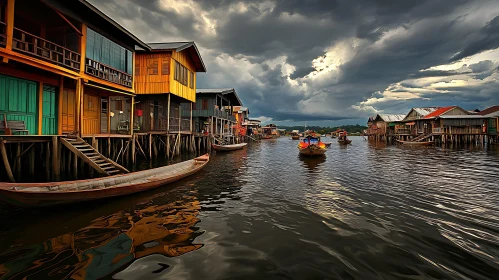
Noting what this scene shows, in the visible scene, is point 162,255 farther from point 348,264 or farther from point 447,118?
point 447,118

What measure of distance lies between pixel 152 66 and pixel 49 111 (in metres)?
9.10

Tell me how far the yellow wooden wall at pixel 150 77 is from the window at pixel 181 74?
1.29 m

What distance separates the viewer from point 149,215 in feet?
22.8

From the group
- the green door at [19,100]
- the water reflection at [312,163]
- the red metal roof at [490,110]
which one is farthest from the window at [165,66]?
the red metal roof at [490,110]

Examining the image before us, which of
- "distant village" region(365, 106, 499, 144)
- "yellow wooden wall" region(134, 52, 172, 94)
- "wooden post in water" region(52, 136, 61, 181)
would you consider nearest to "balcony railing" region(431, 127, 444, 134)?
"distant village" region(365, 106, 499, 144)

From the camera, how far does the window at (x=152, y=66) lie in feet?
65.3

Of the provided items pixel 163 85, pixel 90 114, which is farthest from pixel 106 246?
pixel 163 85

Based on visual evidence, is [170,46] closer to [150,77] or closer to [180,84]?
[150,77]

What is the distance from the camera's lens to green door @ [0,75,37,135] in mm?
10719

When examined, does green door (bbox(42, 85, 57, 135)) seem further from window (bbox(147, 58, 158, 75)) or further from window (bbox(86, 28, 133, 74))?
window (bbox(147, 58, 158, 75))

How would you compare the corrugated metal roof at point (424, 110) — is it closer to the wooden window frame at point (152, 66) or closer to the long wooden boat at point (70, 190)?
the wooden window frame at point (152, 66)

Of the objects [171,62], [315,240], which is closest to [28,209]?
[315,240]

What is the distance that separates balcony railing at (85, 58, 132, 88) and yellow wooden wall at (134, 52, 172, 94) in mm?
3317

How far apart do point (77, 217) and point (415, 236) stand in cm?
892
